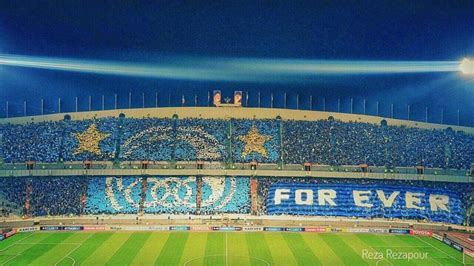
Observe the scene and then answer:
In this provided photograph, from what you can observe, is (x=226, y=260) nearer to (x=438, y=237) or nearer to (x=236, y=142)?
(x=438, y=237)

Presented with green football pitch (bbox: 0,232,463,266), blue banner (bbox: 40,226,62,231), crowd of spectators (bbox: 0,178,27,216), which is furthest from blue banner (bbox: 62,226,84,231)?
crowd of spectators (bbox: 0,178,27,216)

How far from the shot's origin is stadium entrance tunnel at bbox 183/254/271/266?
39.4 m

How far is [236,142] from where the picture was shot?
227ft

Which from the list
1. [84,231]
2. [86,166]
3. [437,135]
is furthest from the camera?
[437,135]

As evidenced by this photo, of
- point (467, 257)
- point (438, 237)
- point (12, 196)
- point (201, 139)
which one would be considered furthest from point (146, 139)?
point (467, 257)

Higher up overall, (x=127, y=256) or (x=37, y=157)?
(x=37, y=157)

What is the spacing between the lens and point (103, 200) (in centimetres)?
5775

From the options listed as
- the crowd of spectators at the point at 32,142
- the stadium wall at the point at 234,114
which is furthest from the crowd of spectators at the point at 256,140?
the crowd of spectators at the point at 32,142

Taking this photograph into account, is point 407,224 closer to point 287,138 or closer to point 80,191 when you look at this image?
point 287,138

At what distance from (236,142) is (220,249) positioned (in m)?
27.1

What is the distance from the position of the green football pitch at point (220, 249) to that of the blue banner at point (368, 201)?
676 cm

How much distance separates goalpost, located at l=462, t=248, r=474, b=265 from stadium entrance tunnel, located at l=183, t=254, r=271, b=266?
15583 mm

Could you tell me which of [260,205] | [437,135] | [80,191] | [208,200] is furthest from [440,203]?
[80,191]

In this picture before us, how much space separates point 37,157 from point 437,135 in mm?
52199
